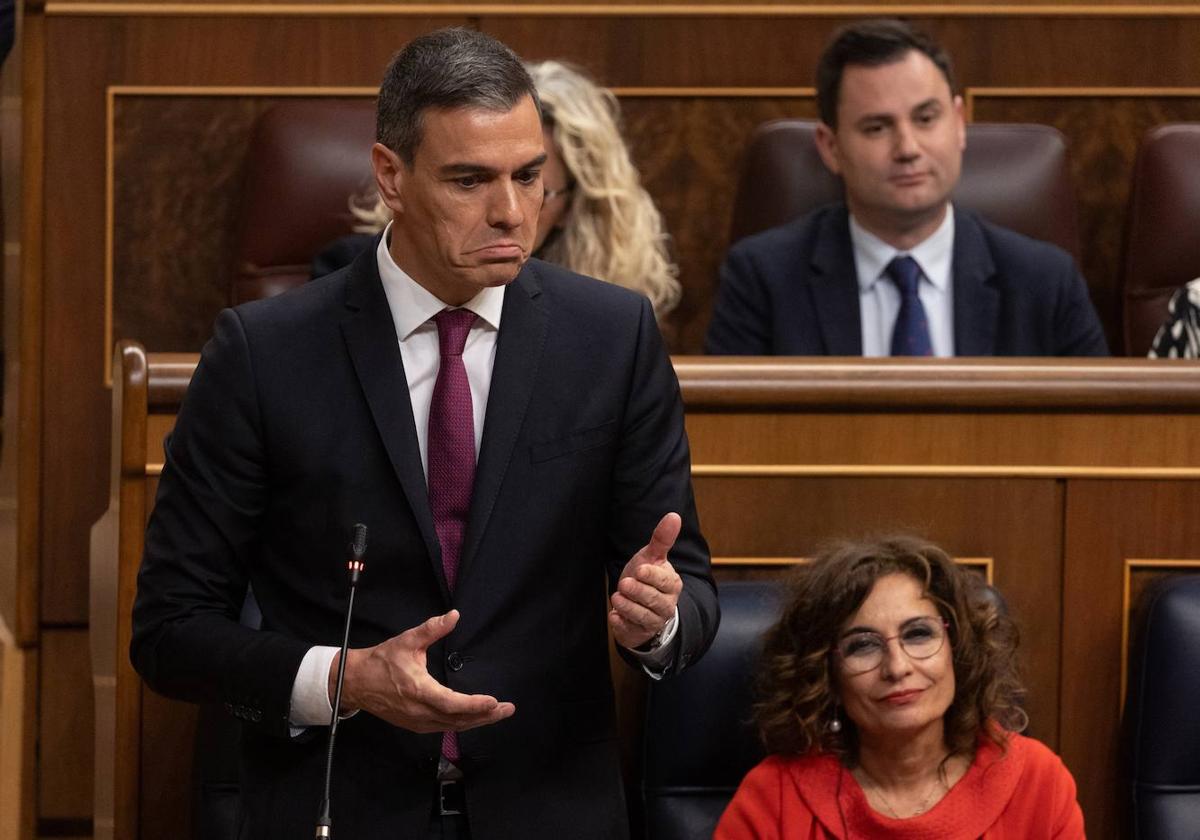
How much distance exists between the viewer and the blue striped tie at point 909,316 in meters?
1.52

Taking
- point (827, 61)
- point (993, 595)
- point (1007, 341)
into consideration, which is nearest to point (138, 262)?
point (827, 61)

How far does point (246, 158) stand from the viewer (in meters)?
1.64

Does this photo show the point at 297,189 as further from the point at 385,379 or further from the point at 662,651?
the point at 662,651

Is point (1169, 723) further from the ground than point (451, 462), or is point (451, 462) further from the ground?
point (451, 462)

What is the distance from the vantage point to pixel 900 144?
154 cm

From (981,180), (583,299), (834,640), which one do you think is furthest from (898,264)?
(583,299)

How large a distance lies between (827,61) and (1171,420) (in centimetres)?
55

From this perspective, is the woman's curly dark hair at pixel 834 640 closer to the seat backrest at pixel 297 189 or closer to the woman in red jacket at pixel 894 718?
the woman in red jacket at pixel 894 718

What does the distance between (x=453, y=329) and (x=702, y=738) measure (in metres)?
0.36

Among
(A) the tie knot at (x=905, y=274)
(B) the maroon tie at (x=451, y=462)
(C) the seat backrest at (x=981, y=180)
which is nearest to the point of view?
(B) the maroon tie at (x=451, y=462)

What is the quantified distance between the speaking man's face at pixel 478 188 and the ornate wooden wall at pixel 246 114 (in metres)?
0.77

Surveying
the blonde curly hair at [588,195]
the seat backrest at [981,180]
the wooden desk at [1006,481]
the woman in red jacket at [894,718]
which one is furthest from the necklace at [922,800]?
the seat backrest at [981,180]

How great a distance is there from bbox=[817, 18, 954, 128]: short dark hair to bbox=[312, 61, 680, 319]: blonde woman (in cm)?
19

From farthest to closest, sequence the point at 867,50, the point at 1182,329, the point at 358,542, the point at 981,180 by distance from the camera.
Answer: the point at 981,180 < the point at 867,50 < the point at 1182,329 < the point at 358,542
